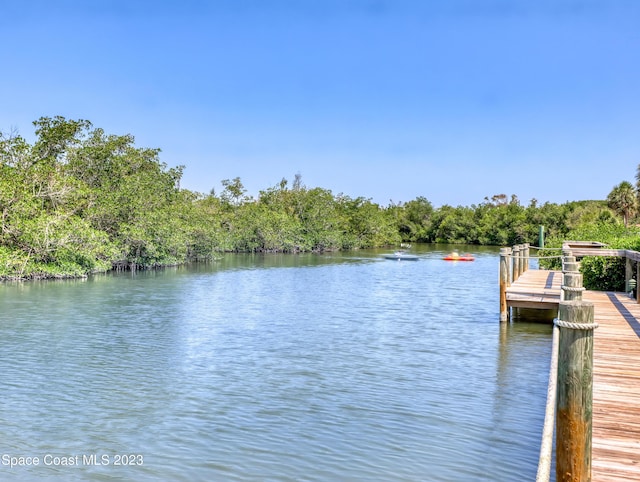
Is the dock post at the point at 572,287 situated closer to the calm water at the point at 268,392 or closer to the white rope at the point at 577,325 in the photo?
the white rope at the point at 577,325

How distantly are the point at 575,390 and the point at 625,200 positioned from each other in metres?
63.5

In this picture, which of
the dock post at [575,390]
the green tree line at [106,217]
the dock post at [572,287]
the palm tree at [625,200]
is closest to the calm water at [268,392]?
the dock post at [575,390]

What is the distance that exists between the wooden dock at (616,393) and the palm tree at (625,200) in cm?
5194

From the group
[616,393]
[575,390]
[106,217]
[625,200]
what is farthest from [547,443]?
[625,200]

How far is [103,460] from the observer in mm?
7641

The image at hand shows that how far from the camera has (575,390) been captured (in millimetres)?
3982

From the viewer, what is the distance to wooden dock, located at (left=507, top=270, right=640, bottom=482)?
5.00 meters

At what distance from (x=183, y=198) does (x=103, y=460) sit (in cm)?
4975

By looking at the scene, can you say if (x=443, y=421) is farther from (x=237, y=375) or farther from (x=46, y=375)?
(x=46, y=375)

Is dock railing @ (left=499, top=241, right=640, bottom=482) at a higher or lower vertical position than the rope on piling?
higher

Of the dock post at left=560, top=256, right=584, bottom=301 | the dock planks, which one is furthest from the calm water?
the dock post at left=560, top=256, right=584, bottom=301

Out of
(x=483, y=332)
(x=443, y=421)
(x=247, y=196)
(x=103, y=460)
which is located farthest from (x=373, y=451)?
(x=247, y=196)

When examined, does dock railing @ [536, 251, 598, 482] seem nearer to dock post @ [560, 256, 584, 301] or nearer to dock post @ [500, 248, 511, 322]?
dock post @ [560, 256, 584, 301]

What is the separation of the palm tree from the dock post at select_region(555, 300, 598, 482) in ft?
203
